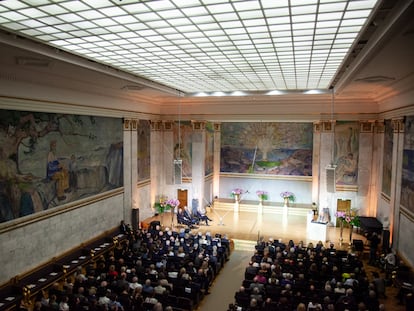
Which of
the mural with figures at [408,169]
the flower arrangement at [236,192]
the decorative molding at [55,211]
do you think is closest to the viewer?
the decorative molding at [55,211]

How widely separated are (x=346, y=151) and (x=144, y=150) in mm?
13191

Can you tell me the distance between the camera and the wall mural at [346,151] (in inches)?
821

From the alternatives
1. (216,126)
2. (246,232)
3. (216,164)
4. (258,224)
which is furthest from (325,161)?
(216,164)

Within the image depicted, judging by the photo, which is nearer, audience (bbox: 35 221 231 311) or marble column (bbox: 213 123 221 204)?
audience (bbox: 35 221 231 311)

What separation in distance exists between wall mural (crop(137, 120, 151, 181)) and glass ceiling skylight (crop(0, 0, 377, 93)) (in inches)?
333

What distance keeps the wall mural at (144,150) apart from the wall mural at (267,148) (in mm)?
7489

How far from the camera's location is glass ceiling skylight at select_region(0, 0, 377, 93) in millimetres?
6613

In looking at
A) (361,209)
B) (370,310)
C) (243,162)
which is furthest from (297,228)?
(370,310)

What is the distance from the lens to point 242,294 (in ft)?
36.6

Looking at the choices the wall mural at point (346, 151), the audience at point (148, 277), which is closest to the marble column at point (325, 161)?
the wall mural at point (346, 151)

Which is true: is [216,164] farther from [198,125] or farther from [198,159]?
[198,125]

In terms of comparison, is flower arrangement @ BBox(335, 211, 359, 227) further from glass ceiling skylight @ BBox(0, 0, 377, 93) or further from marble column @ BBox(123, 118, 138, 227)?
marble column @ BBox(123, 118, 138, 227)

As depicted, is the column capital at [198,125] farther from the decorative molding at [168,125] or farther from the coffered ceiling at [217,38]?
the coffered ceiling at [217,38]

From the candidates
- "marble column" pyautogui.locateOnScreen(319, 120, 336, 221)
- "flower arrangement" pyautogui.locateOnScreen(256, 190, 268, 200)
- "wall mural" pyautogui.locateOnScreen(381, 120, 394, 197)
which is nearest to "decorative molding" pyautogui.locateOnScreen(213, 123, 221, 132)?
"flower arrangement" pyautogui.locateOnScreen(256, 190, 268, 200)
